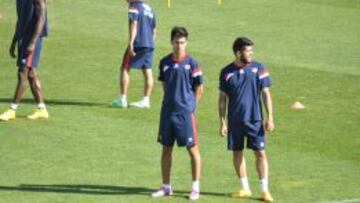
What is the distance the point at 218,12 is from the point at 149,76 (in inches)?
469

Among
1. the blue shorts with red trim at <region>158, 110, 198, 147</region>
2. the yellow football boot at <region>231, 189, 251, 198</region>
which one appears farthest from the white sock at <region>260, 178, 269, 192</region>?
the blue shorts with red trim at <region>158, 110, 198, 147</region>

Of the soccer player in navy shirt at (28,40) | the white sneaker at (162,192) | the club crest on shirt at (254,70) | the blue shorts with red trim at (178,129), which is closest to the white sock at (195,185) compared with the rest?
the white sneaker at (162,192)

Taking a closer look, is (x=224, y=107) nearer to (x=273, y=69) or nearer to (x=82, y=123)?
(x=82, y=123)

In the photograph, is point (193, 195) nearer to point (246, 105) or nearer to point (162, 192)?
point (162, 192)

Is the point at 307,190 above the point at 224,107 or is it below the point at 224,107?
below

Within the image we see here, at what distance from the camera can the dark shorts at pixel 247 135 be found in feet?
41.0

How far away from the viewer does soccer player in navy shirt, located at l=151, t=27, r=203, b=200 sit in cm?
1243

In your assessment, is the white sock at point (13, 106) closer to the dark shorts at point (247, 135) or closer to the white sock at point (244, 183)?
the dark shorts at point (247, 135)

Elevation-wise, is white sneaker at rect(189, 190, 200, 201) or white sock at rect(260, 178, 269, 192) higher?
white sock at rect(260, 178, 269, 192)

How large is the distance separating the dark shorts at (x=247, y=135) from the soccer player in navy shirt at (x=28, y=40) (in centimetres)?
508

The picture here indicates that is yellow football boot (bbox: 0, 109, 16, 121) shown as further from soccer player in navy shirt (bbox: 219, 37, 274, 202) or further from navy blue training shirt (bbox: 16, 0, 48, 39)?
soccer player in navy shirt (bbox: 219, 37, 274, 202)

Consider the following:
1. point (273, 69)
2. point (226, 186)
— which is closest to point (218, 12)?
point (273, 69)

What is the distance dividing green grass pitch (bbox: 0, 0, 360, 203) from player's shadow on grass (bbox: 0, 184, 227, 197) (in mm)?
14

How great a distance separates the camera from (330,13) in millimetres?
30359
